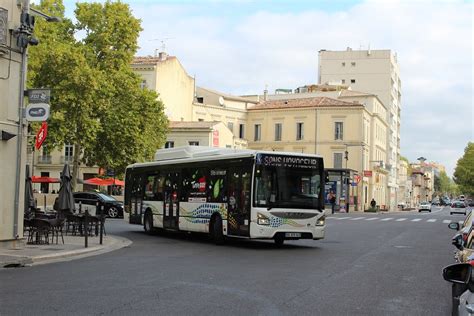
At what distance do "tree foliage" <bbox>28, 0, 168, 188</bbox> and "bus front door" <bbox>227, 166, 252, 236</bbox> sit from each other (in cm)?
2375

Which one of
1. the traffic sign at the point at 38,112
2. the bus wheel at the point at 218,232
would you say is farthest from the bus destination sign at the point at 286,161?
the traffic sign at the point at 38,112

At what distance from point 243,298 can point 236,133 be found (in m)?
72.9

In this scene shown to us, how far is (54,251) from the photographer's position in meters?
15.6

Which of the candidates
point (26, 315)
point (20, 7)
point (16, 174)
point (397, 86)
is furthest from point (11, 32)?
point (397, 86)

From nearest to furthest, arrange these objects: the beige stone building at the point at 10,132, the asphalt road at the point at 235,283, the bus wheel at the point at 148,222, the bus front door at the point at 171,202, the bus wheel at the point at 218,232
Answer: the asphalt road at the point at 235,283, the beige stone building at the point at 10,132, the bus wheel at the point at 218,232, the bus front door at the point at 171,202, the bus wheel at the point at 148,222

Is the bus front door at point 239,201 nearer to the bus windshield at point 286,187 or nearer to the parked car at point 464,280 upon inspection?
the bus windshield at point 286,187

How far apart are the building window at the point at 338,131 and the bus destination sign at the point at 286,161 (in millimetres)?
58163

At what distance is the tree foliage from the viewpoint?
39938 millimetres

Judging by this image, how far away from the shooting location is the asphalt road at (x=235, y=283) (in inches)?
331

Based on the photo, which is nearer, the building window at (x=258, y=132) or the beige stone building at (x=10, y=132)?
the beige stone building at (x=10, y=132)

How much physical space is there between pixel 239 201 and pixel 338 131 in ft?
195

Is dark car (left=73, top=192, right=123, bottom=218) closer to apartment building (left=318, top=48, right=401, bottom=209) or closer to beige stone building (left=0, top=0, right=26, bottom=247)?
beige stone building (left=0, top=0, right=26, bottom=247)

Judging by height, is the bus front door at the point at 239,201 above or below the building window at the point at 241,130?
below

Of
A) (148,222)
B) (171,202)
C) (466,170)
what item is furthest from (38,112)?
(466,170)
